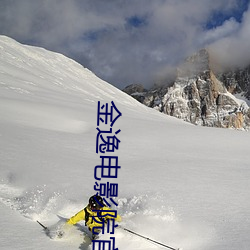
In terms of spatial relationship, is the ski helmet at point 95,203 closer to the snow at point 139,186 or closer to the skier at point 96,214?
the skier at point 96,214

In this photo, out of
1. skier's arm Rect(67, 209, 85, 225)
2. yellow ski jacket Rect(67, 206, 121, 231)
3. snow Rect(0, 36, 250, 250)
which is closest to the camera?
snow Rect(0, 36, 250, 250)

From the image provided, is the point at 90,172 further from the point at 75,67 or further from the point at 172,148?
the point at 75,67

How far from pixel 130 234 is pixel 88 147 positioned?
7059 millimetres

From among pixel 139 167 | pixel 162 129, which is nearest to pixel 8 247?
pixel 139 167

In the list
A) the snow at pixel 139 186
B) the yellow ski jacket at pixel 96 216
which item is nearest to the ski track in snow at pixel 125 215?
the snow at pixel 139 186

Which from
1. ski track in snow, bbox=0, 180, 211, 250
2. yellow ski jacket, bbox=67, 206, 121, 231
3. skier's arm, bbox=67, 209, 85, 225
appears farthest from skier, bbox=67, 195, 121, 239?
ski track in snow, bbox=0, 180, 211, 250

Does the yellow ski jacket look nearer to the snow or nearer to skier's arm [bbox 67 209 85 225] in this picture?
skier's arm [bbox 67 209 85 225]

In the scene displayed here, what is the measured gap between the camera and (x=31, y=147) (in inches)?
463

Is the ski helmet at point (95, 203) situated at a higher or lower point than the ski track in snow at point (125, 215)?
higher

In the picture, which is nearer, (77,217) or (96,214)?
(96,214)

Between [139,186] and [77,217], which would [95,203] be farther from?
[139,186]

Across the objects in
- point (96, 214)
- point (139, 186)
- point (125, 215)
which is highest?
point (139, 186)

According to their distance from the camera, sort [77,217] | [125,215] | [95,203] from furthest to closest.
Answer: [125,215], [77,217], [95,203]

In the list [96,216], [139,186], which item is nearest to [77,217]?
[96,216]
